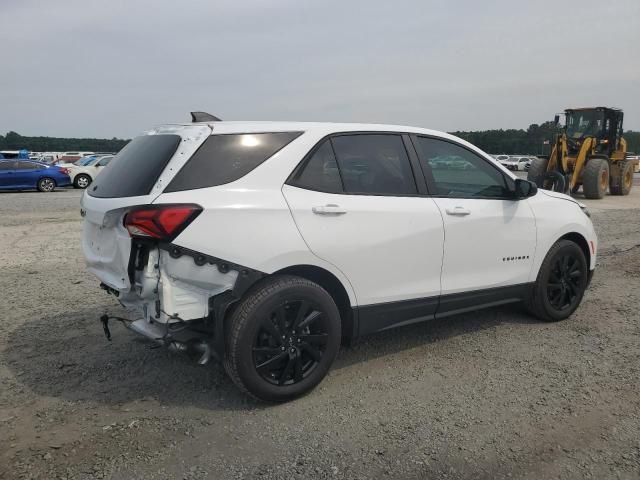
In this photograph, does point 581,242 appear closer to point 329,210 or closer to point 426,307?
point 426,307

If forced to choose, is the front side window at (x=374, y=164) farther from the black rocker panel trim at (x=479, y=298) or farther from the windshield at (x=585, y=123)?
the windshield at (x=585, y=123)

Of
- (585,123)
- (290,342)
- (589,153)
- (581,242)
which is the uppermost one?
(585,123)

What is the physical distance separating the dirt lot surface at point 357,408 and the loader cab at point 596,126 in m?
15.1

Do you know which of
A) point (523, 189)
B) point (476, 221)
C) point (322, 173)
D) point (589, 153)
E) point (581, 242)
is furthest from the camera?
point (589, 153)

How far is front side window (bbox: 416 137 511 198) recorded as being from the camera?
4.06 m

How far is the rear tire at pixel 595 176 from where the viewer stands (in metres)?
17.1

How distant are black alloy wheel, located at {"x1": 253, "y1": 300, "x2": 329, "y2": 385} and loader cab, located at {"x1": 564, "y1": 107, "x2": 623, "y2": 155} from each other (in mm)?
17339

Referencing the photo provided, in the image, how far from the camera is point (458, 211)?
13.2 ft

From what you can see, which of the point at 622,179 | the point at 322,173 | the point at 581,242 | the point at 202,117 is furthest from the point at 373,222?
the point at 622,179

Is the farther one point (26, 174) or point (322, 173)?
point (26, 174)

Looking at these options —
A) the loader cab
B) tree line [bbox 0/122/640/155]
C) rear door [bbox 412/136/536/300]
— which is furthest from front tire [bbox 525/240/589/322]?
tree line [bbox 0/122/640/155]

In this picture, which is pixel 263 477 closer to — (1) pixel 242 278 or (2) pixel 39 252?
(1) pixel 242 278

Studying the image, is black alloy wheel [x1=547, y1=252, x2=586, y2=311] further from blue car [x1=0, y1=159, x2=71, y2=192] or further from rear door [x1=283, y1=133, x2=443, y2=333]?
blue car [x1=0, y1=159, x2=71, y2=192]

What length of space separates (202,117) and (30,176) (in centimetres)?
1985
